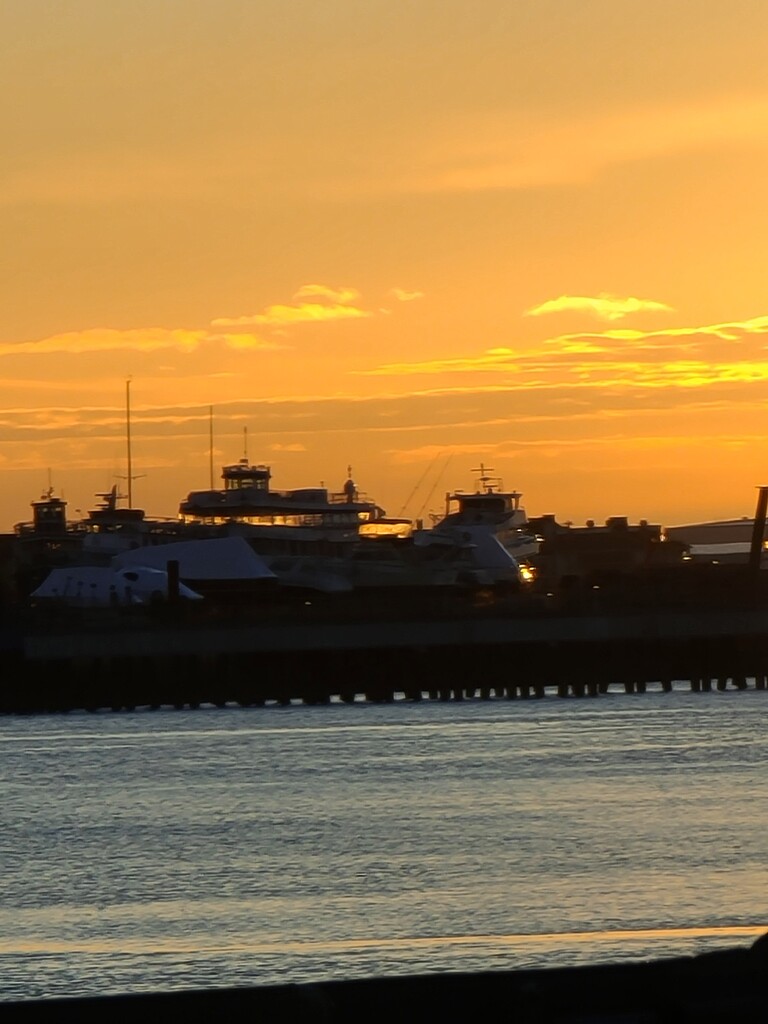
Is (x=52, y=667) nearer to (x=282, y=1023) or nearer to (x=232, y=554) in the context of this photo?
(x=232, y=554)

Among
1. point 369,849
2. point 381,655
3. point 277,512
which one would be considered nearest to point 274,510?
point 277,512

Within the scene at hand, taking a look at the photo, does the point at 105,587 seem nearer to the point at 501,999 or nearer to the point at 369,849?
the point at 369,849

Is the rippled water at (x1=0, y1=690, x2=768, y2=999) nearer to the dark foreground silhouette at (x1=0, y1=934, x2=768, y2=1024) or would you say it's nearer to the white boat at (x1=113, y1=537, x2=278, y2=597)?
the dark foreground silhouette at (x1=0, y1=934, x2=768, y2=1024)

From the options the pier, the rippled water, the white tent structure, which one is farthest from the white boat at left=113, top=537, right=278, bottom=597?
the rippled water

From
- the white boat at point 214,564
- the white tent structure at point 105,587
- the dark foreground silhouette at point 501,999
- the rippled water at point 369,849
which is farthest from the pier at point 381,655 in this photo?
the dark foreground silhouette at point 501,999

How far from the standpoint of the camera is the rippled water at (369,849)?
687 inches

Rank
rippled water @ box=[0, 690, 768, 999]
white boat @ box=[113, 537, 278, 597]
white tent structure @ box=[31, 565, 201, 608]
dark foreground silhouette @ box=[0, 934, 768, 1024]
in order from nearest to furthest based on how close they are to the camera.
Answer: dark foreground silhouette @ box=[0, 934, 768, 1024] → rippled water @ box=[0, 690, 768, 999] → white tent structure @ box=[31, 565, 201, 608] → white boat @ box=[113, 537, 278, 597]

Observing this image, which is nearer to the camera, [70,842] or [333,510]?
[70,842]

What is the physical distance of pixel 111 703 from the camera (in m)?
57.6

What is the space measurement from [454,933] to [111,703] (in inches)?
1594

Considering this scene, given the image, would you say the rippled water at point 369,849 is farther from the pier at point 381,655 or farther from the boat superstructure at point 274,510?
the boat superstructure at point 274,510

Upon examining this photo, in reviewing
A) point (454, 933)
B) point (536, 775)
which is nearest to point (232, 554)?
point (536, 775)

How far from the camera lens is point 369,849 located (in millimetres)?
26109

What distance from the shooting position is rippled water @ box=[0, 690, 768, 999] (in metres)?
17.5
